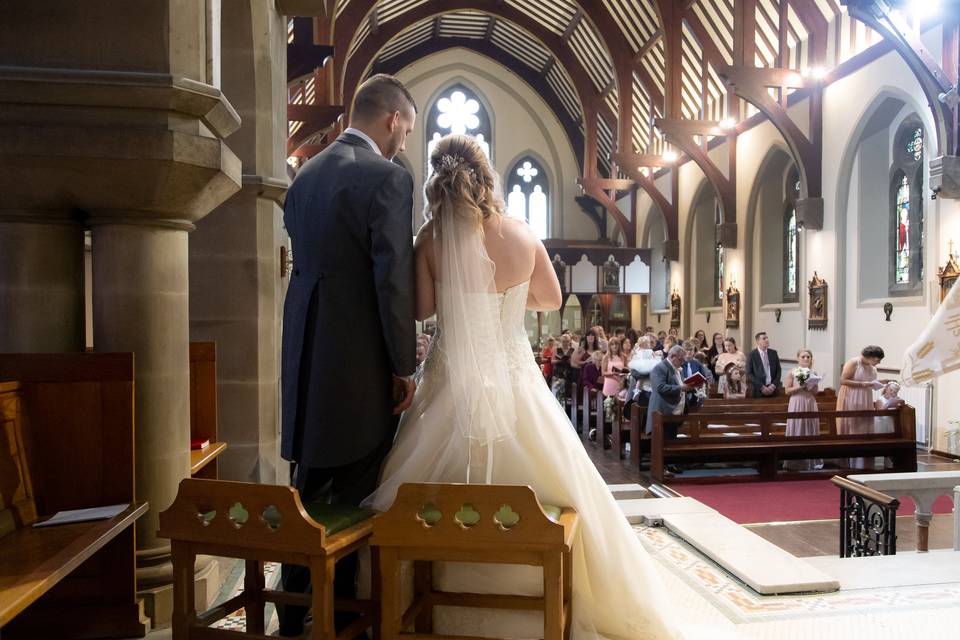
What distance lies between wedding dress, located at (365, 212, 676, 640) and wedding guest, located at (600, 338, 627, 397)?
717 cm

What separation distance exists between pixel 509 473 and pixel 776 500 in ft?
16.1

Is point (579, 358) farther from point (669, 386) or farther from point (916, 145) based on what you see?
point (916, 145)

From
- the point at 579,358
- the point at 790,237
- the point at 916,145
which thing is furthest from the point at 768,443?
the point at 790,237

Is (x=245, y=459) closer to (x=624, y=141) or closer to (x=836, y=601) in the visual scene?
(x=836, y=601)

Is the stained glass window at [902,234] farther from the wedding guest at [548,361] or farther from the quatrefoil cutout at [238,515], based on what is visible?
the quatrefoil cutout at [238,515]

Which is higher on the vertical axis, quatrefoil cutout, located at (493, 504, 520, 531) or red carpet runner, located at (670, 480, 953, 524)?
quatrefoil cutout, located at (493, 504, 520, 531)

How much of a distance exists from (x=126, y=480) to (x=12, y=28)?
133 cm

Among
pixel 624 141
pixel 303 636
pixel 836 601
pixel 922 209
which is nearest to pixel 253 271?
pixel 303 636

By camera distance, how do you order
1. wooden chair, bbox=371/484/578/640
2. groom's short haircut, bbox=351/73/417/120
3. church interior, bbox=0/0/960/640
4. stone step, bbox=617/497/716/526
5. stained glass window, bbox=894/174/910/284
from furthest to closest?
stained glass window, bbox=894/174/910/284, stone step, bbox=617/497/716/526, groom's short haircut, bbox=351/73/417/120, church interior, bbox=0/0/960/640, wooden chair, bbox=371/484/578/640

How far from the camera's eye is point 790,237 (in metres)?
13.5

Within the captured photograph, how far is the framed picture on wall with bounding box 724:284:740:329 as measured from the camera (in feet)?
46.7

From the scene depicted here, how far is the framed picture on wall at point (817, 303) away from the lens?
37.5 feet

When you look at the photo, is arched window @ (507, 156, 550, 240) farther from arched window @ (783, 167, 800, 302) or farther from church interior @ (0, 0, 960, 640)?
church interior @ (0, 0, 960, 640)

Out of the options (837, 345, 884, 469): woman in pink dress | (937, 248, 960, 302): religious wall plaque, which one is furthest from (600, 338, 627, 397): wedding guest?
(937, 248, 960, 302): religious wall plaque
